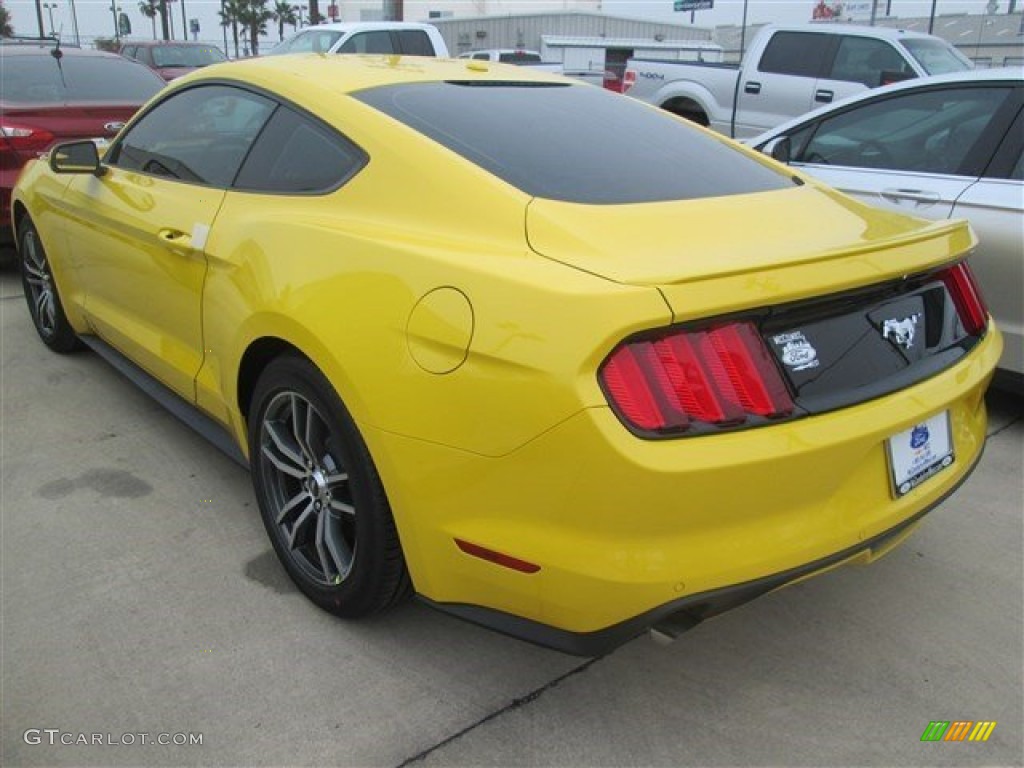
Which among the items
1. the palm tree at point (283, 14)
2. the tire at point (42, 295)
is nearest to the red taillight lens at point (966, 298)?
the tire at point (42, 295)

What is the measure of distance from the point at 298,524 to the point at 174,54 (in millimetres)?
17136

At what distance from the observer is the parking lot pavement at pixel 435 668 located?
209 centimetres

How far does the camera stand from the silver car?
379 centimetres

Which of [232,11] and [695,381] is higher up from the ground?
[232,11]

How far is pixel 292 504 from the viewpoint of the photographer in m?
2.57

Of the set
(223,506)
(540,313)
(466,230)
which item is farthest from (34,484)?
(540,313)

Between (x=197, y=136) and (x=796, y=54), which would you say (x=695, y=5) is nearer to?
(x=796, y=54)

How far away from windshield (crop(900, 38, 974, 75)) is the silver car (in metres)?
4.99

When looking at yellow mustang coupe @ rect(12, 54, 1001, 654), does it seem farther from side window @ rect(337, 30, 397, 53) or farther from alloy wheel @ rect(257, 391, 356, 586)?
side window @ rect(337, 30, 397, 53)

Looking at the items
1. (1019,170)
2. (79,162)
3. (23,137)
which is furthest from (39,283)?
(1019,170)

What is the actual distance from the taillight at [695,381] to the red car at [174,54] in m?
16.9

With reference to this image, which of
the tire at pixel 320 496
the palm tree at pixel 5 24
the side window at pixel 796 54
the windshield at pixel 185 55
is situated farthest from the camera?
the palm tree at pixel 5 24

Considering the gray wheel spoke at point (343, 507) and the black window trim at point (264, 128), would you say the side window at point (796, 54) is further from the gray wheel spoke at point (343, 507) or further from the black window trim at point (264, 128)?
the gray wheel spoke at point (343, 507)

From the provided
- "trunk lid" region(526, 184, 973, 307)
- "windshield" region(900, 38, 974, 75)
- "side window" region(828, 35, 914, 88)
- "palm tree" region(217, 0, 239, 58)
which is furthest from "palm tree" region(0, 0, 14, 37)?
"trunk lid" region(526, 184, 973, 307)
